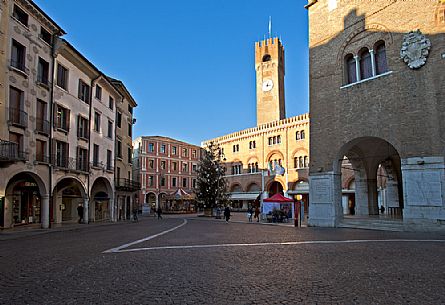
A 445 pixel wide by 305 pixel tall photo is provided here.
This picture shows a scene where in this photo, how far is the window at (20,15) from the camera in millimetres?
20766

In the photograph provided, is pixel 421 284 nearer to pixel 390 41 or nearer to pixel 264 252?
pixel 264 252

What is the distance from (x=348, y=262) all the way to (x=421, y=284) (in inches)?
98.9

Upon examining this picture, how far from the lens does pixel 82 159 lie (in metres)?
29.2

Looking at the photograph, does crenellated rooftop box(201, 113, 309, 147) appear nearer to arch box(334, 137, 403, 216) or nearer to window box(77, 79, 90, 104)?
arch box(334, 137, 403, 216)

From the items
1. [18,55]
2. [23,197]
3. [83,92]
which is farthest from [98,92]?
[23,197]

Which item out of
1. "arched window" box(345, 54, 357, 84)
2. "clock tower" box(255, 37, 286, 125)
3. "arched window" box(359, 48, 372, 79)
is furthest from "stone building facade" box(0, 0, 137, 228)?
"clock tower" box(255, 37, 286, 125)

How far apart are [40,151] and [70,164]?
11.7ft

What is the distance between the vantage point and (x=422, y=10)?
1870cm

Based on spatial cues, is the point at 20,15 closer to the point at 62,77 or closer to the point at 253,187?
the point at 62,77

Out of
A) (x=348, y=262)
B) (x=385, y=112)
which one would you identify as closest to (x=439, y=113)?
(x=385, y=112)

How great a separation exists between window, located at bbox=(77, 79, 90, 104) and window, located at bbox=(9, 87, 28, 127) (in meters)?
7.46

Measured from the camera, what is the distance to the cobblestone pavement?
5977 mm

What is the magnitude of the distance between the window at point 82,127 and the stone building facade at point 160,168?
3398 centimetres

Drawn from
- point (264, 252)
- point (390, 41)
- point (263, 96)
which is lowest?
Result: point (264, 252)
